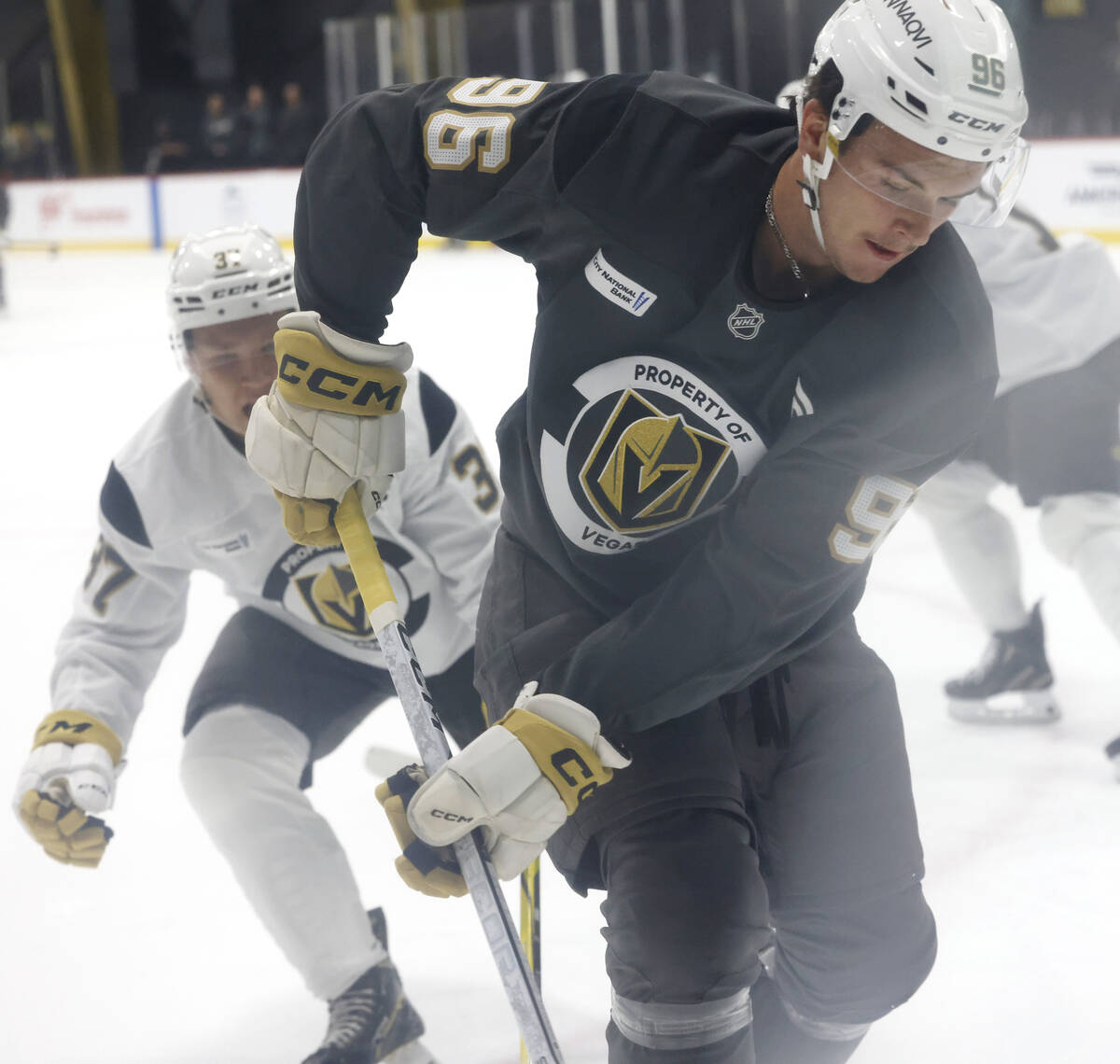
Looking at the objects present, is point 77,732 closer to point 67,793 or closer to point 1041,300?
point 67,793

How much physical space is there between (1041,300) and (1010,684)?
2.86ft

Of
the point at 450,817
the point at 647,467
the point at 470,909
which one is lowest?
the point at 470,909

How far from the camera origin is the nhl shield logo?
1.39 m

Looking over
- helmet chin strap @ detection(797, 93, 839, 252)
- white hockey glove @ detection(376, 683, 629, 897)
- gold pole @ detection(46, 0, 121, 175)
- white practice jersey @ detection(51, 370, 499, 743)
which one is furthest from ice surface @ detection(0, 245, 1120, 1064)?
gold pole @ detection(46, 0, 121, 175)

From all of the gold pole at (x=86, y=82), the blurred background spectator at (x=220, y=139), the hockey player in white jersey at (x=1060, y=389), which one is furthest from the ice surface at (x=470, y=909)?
the gold pole at (x=86, y=82)

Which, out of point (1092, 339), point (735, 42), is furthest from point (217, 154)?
point (1092, 339)

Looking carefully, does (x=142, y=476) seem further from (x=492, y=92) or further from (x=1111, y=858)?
(x=1111, y=858)

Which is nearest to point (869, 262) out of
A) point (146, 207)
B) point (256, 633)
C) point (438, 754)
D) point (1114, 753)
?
point (438, 754)

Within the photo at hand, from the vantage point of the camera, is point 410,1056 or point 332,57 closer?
point 410,1056

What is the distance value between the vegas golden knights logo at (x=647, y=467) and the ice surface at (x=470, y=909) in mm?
890

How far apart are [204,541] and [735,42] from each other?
11.8 meters

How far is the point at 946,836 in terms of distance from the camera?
2.52 m

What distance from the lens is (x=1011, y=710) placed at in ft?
9.76

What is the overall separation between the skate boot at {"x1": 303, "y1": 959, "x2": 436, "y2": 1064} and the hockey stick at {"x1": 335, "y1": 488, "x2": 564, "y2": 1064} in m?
0.44
